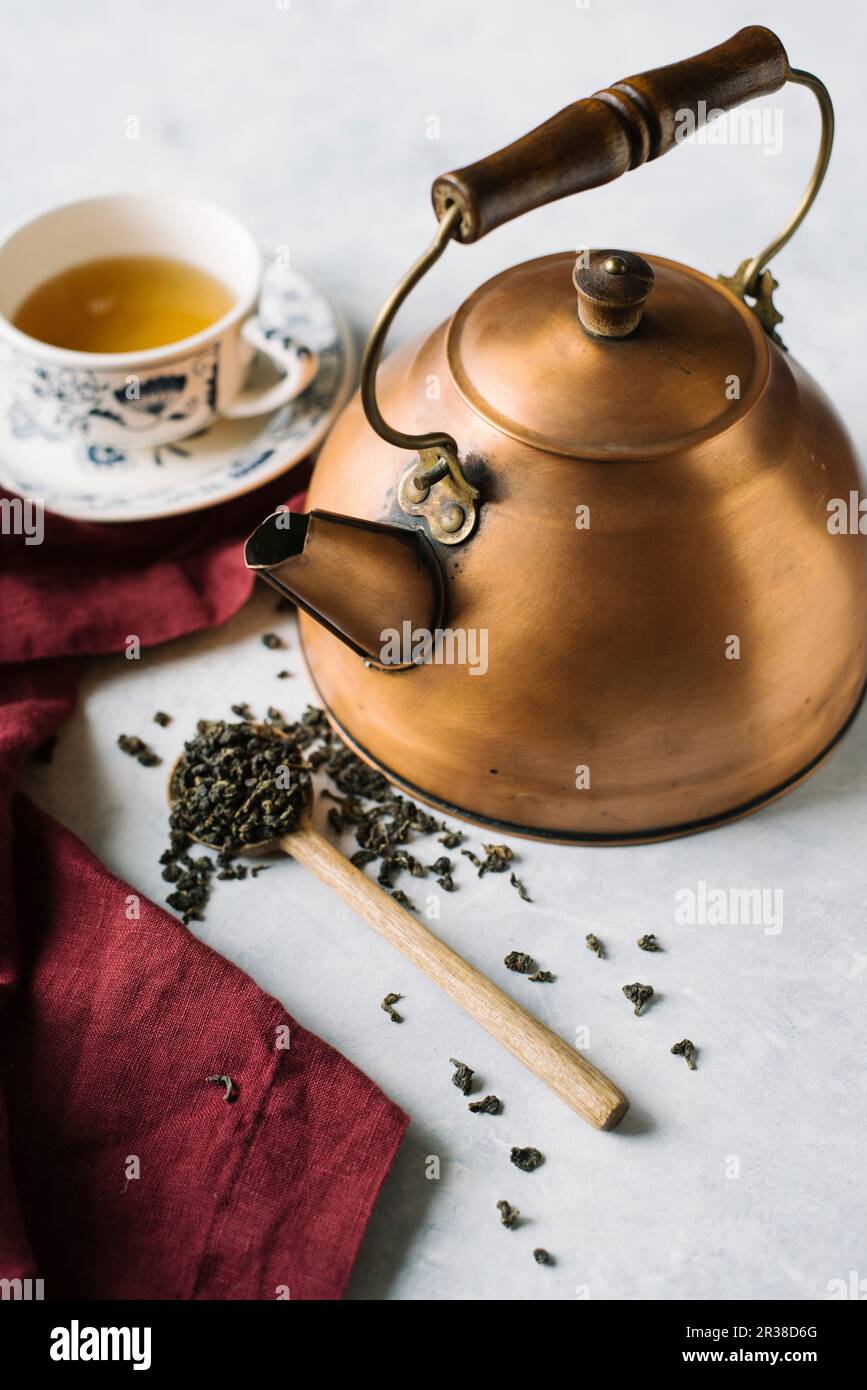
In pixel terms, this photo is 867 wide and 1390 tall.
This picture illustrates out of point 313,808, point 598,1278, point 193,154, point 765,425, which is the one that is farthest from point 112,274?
point 598,1278

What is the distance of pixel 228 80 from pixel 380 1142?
1.38 metres

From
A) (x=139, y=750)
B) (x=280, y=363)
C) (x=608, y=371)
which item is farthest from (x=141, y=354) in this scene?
(x=608, y=371)

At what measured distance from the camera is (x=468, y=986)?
3.08 ft

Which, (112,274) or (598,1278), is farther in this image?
(112,274)

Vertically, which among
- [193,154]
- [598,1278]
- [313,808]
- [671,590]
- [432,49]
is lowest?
[598,1278]

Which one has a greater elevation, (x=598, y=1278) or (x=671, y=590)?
(x=671, y=590)

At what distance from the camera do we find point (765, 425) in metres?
0.89

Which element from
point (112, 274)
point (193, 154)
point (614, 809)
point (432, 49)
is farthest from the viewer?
point (432, 49)

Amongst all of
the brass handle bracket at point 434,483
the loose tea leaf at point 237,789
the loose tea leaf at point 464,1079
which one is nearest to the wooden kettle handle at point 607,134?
the brass handle bracket at point 434,483

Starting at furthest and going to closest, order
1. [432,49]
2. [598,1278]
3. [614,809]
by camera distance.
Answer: [432,49]
[614,809]
[598,1278]

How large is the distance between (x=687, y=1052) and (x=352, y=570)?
41 cm

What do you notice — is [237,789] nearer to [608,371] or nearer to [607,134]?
[608,371]

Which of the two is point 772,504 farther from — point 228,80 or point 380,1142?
point 228,80

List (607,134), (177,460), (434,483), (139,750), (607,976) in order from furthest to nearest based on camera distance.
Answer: (177,460), (139,750), (607,976), (434,483), (607,134)
